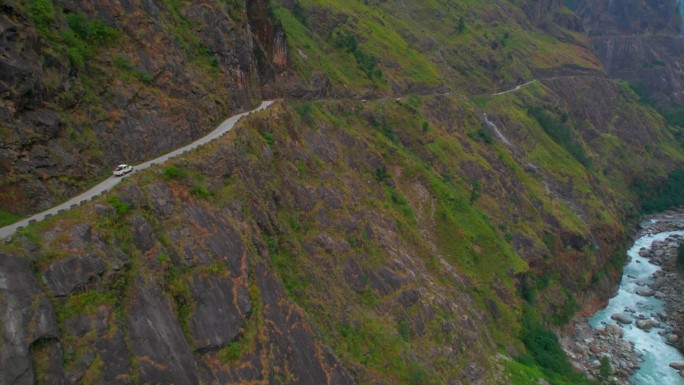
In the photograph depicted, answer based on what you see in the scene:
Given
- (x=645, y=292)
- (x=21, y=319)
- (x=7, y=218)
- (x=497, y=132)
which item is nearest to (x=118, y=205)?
(x=7, y=218)

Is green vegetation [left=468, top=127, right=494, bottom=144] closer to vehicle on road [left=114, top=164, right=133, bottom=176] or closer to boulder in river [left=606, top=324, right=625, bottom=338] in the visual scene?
boulder in river [left=606, top=324, right=625, bottom=338]

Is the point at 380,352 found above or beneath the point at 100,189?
beneath

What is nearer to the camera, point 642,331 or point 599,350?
point 599,350

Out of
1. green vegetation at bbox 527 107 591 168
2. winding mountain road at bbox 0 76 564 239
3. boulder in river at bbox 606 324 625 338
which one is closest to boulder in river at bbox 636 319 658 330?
boulder in river at bbox 606 324 625 338

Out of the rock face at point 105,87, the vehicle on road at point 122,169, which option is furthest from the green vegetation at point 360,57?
the vehicle on road at point 122,169

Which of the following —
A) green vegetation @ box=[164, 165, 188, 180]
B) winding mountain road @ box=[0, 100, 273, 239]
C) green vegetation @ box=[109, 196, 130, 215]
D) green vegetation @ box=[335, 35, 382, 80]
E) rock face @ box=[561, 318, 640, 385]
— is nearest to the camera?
winding mountain road @ box=[0, 100, 273, 239]

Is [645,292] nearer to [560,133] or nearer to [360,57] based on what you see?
[560,133]

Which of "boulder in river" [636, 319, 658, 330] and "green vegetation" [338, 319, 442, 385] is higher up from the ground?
"green vegetation" [338, 319, 442, 385]

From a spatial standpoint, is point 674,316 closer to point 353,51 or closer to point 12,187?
point 353,51
